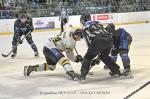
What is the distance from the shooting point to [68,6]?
890 inches

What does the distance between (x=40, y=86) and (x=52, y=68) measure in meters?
0.85

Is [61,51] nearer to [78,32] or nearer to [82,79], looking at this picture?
[78,32]

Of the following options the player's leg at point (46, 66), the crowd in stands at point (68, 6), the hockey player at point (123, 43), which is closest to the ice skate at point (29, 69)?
the player's leg at point (46, 66)

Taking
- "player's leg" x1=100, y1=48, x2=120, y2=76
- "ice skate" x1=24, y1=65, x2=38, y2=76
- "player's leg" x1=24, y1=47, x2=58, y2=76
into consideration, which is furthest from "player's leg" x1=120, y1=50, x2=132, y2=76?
"ice skate" x1=24, y1=65, x2=38, y2=76

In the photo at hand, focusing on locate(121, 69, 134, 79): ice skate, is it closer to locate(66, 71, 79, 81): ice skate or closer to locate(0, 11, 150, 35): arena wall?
locate(66, 71, 79, 81): ice skate

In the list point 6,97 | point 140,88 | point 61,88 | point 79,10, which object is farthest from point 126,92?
point 79,10

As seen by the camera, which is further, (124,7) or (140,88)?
(124,7)

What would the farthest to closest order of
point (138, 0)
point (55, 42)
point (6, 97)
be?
1. point (138, 0)
2. point (55, 42)
3. point (6, 97)

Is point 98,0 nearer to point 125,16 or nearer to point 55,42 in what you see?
point 125,16

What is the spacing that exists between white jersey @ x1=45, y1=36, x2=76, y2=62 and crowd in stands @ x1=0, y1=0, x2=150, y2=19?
11.9 meters

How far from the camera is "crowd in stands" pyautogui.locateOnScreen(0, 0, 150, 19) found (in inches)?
788

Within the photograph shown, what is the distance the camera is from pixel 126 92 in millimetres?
6055

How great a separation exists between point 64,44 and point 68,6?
15.6 meters

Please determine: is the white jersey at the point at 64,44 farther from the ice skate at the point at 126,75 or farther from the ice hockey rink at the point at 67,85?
the ice skate at the point at 126,75
